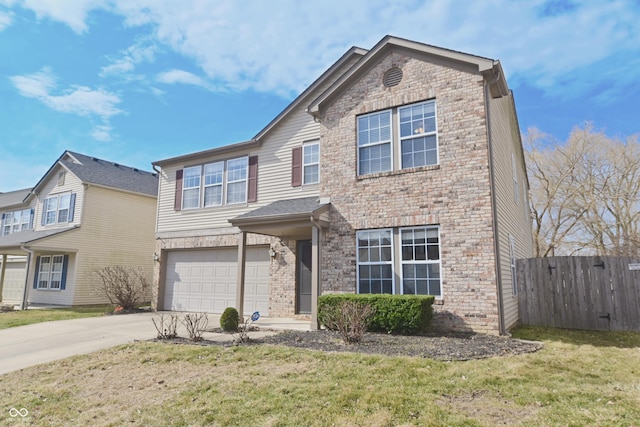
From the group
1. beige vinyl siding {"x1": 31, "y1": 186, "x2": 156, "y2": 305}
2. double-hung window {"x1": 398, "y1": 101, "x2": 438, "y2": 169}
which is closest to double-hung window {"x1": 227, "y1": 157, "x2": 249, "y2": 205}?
double-hung window {"x1": 398, "y1": 101, "x2": 438, "y2": 169}

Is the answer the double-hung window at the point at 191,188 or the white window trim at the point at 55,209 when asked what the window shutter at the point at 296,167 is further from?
the white window trim at the point at 55,209

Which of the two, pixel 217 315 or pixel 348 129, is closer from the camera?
pixel 348 129

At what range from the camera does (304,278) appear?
12383 millimetres

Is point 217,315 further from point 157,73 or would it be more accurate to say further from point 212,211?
point 157,73

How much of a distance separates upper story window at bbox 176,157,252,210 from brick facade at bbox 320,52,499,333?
4.21 m

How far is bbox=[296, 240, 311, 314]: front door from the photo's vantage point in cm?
1224

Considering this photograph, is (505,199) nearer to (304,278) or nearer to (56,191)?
(304,278)

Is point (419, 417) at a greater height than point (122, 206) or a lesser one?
lesser

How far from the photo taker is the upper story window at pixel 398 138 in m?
9.84

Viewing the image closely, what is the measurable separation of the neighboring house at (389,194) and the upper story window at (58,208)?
10205 millimetres

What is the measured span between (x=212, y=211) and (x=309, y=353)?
29.9ft

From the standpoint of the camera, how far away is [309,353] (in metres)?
6.94

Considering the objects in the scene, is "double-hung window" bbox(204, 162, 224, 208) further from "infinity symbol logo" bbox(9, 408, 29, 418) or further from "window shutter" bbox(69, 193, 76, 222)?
"infinity symbol logo" bbox(9, 408, 29, 418)

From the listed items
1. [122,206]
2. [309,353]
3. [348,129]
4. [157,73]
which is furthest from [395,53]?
[122,206]
